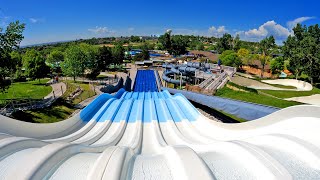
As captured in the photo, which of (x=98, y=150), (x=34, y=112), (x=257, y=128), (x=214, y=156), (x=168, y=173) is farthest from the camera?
(x=34, y=112)

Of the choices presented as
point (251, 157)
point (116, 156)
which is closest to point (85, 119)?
point (116, 156)

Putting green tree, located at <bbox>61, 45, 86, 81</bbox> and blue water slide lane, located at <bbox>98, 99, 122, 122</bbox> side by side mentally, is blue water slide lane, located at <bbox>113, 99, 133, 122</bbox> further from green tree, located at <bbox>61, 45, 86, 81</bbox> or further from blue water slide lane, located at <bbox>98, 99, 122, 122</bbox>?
green tree, located at <bbox>61, 45, 86, 81</bbox>

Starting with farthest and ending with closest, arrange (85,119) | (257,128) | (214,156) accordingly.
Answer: (85,119) < (257,128) < (214,156)

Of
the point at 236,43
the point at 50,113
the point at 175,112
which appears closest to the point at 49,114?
the point at 50,113

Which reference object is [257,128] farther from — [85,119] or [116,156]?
[85,119]

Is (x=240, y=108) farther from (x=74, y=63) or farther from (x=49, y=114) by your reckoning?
(x=74, y=63)

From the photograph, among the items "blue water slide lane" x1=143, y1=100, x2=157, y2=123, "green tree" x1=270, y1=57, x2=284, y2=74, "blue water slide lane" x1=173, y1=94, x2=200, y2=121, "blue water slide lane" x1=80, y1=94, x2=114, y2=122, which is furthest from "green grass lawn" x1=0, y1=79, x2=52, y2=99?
"green tree" x1=270, y1=57, x2=284, y2=74

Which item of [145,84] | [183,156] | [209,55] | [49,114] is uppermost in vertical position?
[209,55]

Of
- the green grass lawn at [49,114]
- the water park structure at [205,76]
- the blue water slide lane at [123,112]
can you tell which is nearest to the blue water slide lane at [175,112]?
the blue water slide lane at [123,112]
